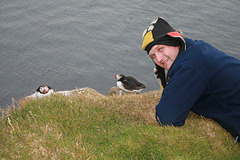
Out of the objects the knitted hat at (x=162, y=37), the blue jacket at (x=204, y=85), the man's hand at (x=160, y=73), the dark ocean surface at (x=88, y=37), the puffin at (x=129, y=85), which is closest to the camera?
the blue jacket at (x=204, y=85)

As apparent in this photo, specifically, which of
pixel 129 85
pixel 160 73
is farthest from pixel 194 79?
pixel 129 85

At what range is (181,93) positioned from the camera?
4.04 meters

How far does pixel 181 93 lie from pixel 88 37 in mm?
14875

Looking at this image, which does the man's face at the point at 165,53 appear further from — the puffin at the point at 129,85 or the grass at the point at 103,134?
the puffin at the point at 129,85

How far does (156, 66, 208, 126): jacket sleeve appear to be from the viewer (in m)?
3.96

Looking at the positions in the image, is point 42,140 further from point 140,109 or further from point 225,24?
point 225,24

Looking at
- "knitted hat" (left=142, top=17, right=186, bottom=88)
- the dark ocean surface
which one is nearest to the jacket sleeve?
"knitted hat" (left=142, top=17, right=186, bottom=88)

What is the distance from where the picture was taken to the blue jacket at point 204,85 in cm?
394

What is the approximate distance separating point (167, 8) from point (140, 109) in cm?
1699

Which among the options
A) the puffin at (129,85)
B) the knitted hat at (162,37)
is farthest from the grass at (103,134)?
the puffin at (129,85)

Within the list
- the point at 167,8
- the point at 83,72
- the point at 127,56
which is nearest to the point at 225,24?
the point at 167,8

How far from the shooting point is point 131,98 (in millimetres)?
6133

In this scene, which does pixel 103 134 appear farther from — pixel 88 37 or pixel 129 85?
pixel 88 37

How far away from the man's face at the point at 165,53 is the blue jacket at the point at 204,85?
231mm
